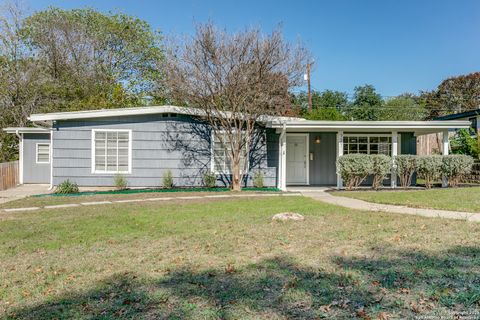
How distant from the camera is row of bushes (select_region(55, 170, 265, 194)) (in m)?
11.1

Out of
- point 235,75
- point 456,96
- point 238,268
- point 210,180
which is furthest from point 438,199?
point 456,96

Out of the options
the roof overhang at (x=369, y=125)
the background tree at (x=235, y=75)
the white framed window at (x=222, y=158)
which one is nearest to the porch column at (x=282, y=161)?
the roof overhang at (x=369, y=125)

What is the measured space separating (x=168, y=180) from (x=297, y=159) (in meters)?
5.37

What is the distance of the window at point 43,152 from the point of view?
47.4 feet

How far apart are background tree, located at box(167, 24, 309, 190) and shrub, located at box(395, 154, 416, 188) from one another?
14.8 ft

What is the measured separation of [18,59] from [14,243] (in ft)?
65.8

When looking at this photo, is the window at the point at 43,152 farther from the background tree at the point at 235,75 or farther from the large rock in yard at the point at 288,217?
the large rock in yard at the point at 288,217

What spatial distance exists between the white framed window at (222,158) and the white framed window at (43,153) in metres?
7.35

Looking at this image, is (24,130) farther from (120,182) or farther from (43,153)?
(120,182)

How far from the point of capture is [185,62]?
37.7 feet

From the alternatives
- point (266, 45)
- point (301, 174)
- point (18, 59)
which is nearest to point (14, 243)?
point (266, 45)

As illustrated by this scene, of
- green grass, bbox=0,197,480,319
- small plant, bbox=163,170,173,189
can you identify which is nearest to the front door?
small plant, bbox=163,170,173,189

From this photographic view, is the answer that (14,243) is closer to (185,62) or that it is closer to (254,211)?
(254,211)

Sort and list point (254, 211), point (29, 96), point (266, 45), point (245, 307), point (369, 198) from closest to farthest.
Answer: point (245, 307), point (254, 211), point (369, 198), point (266, 45), point (29, 96)
